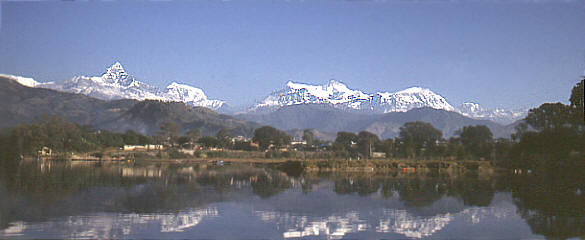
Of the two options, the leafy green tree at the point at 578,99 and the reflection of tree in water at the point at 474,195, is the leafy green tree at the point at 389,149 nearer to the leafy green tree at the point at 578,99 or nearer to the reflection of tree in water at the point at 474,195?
the leafy green tree at the point at 578,99

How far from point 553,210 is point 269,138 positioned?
161956 mm

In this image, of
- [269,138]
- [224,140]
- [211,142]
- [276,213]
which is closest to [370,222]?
[276,213]

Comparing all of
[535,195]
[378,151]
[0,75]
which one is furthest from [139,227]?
[378,151]

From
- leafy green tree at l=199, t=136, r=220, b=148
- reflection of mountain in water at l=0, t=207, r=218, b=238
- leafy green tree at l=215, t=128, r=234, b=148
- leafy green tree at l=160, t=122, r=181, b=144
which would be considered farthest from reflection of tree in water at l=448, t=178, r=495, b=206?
leafy green tree at l=160, t=122, r=181, b=144

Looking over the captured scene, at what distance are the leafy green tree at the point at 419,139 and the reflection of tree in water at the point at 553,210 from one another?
208 ft

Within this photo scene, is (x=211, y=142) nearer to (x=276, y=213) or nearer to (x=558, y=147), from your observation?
(x=558, y=147)

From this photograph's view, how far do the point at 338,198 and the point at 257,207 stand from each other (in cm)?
711

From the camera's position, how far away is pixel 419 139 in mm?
130750

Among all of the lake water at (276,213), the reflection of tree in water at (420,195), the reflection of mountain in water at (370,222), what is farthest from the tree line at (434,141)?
the reflection of tree in water at (420,195)

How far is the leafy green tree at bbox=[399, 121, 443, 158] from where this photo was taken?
108250 millimetres

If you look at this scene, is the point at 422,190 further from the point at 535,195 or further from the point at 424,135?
the point at 424,135

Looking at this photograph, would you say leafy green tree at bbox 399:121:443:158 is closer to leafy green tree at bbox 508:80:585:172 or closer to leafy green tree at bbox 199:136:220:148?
leafy green tree at bbox 508:80:585:172

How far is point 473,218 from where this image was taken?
24.5 m

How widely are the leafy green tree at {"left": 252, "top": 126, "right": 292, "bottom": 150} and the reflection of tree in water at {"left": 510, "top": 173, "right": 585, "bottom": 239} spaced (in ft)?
473
